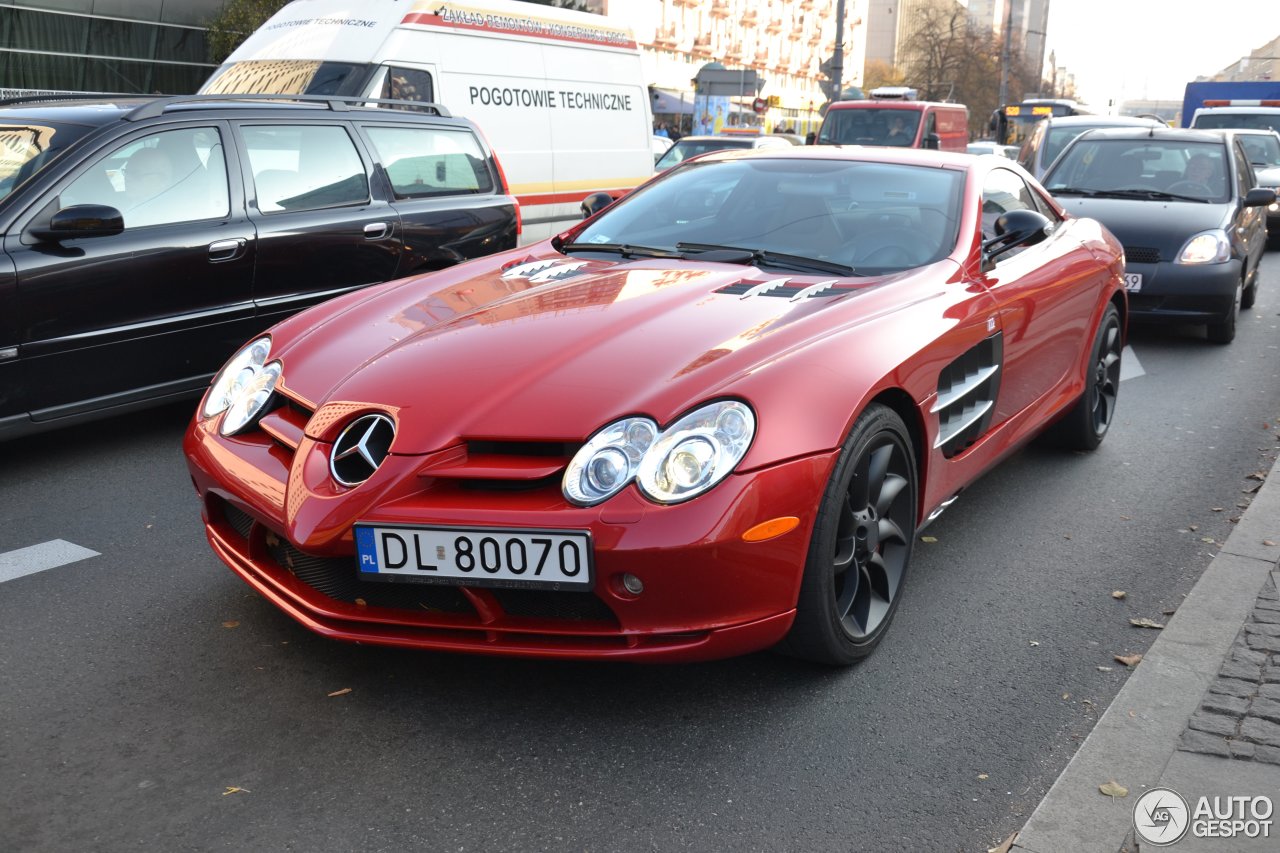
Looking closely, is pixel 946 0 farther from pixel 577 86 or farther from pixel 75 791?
pixel 75 791

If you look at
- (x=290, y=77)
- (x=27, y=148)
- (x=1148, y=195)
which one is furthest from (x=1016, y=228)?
(x=290, y=77)

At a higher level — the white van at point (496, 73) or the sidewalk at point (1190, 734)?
the white van at point (496, 73)

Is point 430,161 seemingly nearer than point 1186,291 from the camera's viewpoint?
Yes

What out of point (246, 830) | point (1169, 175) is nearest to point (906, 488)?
point (246, 830)

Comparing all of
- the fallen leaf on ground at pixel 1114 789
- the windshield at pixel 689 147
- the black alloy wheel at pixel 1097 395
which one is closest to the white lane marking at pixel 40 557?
the fallen leaf on ground at pixel 1114 789

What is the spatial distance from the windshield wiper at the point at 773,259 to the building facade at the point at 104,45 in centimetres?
2218

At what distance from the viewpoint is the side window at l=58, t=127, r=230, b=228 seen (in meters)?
5.30

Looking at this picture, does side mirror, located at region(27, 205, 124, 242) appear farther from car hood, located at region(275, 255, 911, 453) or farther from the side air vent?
the side air vent

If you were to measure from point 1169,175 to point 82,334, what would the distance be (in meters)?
7.91

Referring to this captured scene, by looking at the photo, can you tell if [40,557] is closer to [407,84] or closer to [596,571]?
[596,571]

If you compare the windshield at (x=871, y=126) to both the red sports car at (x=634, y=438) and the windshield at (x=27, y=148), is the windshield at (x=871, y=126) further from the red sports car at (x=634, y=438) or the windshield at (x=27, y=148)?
the red sports car at (x=634, y=438)

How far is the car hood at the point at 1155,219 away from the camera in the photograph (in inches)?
334

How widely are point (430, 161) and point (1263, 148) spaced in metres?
13.5

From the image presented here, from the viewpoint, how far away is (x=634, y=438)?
2830 millimetres
